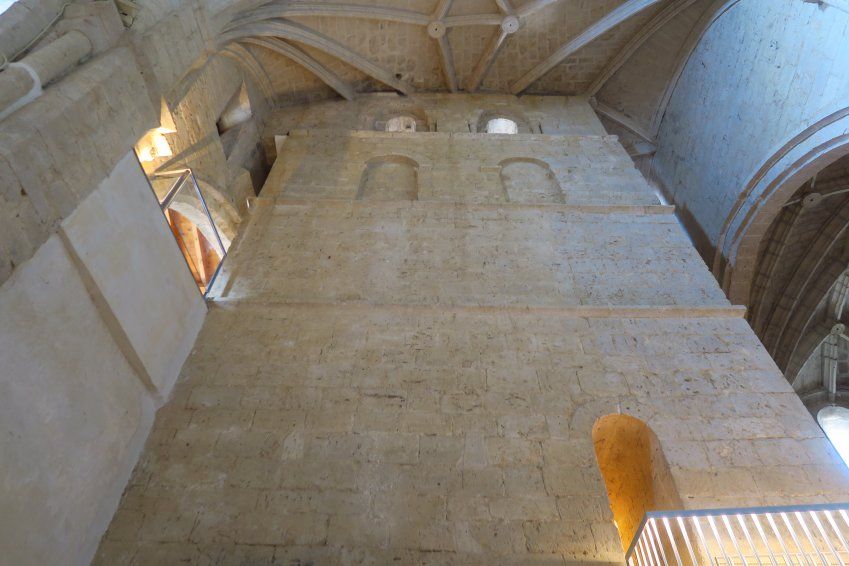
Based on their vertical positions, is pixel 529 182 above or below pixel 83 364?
above

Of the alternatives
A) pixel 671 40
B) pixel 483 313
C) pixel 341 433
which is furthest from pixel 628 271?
pixel 671 40

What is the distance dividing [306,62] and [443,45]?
2.68 m

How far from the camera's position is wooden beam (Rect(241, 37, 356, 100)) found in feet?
30.0

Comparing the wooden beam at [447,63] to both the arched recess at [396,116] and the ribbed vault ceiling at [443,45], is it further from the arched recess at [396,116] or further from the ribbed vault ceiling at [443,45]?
the arched recess at [396,116]

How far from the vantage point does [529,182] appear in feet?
27.1

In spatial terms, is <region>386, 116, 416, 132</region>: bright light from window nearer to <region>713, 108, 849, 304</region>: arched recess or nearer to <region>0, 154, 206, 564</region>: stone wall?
<region>713, 108, 849, 304</region>: arched recess

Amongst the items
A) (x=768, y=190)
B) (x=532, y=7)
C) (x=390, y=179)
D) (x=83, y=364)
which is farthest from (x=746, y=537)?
(x=532, y=7)

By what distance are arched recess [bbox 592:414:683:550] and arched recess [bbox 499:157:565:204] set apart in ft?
12.6

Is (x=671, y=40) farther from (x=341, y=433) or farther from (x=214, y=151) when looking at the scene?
(x=341, y=433)

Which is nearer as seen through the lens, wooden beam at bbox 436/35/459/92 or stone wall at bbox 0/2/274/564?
stone wall at bbox 0/2/274/564

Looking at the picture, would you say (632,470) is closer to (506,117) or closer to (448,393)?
(448,393)

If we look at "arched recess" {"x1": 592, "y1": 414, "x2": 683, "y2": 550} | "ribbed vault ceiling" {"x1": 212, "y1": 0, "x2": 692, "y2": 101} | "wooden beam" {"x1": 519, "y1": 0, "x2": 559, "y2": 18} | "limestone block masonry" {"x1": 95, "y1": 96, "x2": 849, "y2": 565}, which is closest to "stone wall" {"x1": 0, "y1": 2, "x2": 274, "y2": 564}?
"limestone block masonry" {"x1": 95, "y1": 96, "x2": 849, "y2": 565}

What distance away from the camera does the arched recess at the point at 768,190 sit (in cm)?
711

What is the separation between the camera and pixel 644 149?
11672mm
